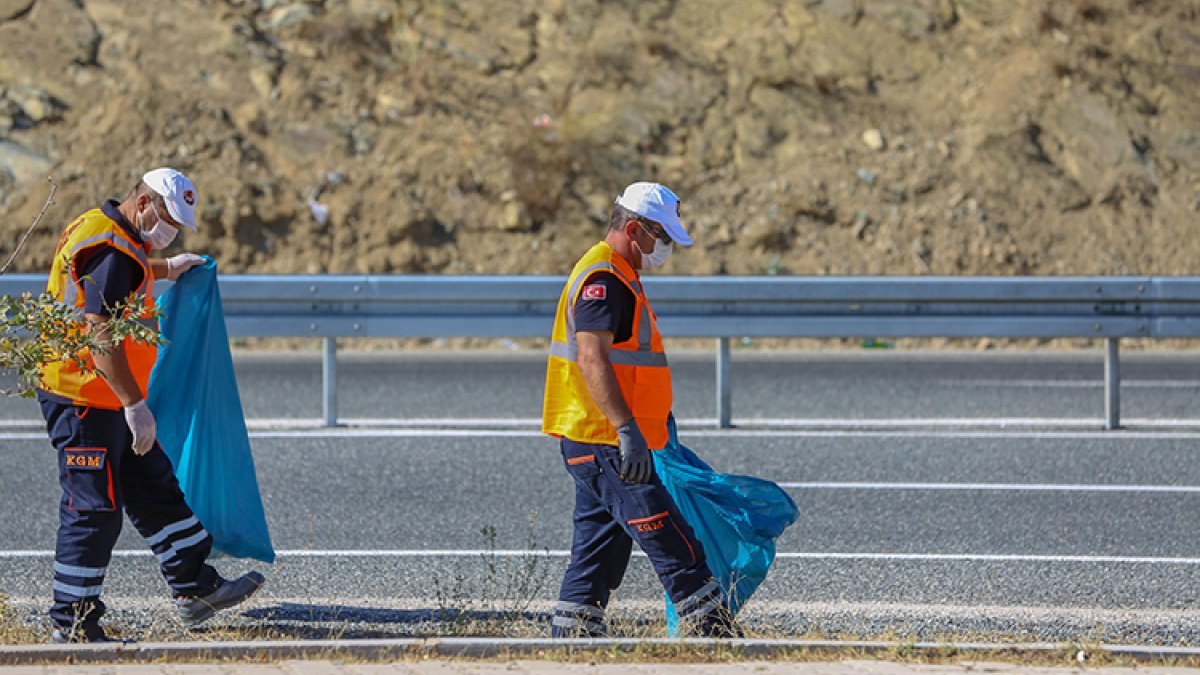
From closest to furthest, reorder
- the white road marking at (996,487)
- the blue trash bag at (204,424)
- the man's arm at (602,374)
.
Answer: the man's arm at (602,374) < the blue trash bag at (204,424) < the white road marking at (996,487)

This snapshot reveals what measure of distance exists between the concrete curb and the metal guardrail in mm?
5051

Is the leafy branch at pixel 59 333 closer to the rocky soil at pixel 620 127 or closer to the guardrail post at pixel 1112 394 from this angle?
the guardrail post at pixel 1112 394

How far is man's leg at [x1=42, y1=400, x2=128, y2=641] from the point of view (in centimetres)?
516

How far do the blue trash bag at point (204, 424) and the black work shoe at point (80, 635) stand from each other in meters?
0.64

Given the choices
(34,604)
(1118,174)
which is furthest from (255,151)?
(34,604)

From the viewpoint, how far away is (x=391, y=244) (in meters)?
16.4

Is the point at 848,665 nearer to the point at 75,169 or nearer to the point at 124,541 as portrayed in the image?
the point at 124,541

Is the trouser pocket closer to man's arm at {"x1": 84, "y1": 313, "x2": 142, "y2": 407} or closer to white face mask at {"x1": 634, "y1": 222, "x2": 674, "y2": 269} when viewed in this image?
man's arm at {"x1": 84, "y1": 313, "x2": 142, "y2": 407}

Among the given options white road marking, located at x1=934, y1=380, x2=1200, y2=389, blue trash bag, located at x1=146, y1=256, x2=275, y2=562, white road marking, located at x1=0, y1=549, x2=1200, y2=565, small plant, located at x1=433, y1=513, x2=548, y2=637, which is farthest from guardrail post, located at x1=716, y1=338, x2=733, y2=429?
blue trash bag, located at x1=146, y1=256, x2=275, y2=562

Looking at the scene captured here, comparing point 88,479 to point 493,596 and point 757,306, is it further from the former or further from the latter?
point 757,306

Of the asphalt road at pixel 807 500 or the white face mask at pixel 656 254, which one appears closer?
the white face mask at pixel 656 254

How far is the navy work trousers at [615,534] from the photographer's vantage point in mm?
4941

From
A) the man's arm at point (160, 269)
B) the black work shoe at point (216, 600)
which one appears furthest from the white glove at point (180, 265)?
the black work shoe at point (216, 600)

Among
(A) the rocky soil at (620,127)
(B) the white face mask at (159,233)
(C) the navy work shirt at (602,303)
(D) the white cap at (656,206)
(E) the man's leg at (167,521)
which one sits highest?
(A) the rocky soil at (620,127)
